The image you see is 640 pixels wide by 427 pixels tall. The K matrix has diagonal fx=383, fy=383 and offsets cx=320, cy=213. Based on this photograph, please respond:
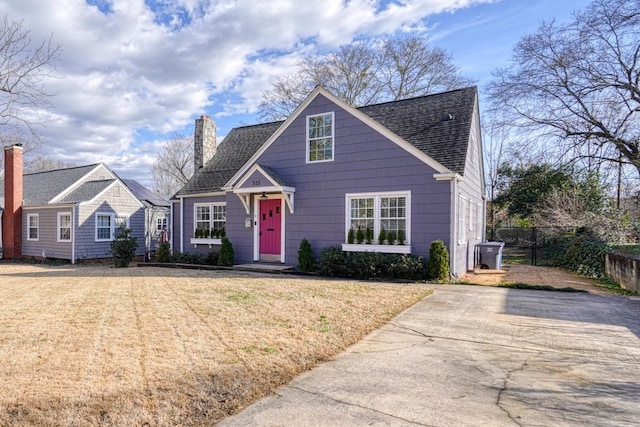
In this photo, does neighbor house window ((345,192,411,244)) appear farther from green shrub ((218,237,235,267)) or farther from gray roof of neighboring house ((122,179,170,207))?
gray roof of neighboring house ((122,179,170,207))

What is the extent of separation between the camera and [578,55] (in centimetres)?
1564

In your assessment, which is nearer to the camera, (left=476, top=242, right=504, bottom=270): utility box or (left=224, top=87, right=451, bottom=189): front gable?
(left=224, top=87, right=451, bottom=189): front gable

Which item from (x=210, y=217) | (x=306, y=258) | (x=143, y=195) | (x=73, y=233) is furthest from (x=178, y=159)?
(x=306, y=258)

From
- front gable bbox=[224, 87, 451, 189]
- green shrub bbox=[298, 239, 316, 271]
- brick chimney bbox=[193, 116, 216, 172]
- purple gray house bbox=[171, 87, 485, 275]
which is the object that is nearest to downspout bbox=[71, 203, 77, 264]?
brick chimney bbox=[193, 116, 216, 172]

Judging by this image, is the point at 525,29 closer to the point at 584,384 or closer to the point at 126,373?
the point at 584,384

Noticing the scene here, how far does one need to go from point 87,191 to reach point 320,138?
13.8 metres

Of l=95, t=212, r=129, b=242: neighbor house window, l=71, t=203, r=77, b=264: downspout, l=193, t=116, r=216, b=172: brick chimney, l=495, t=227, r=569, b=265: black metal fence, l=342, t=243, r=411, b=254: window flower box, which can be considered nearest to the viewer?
l=342, t=243, r=411, b=254: window flower box

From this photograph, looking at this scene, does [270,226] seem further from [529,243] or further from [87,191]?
[529,243]

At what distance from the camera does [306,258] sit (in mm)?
11883

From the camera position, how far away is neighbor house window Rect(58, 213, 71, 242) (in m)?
18.6

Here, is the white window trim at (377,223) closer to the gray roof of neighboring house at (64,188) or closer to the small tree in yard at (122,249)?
the small tree in yard at (122,249)

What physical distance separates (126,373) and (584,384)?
4463 millimetres

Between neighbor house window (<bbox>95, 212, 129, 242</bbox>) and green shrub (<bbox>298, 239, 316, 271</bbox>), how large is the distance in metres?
12.4

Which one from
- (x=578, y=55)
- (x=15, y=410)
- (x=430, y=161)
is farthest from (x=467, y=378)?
(x=578, y=55)
